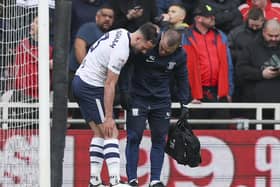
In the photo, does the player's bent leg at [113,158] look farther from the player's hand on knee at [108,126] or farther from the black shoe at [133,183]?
the black shoe at [133,183]

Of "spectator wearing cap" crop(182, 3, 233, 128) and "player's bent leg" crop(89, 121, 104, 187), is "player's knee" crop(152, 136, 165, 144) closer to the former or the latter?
"player's bent leg" crop(89, 121, 104, 187)

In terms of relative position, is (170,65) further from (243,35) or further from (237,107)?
(243,35)

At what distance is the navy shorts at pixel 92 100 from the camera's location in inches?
404

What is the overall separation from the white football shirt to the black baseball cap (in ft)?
6.62

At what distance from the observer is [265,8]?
13141 mm

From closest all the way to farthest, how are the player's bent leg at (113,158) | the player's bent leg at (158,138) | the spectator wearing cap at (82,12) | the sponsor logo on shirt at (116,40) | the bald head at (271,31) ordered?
the sponsor logo on shirt at (116,40) → the player's bent leg at (113,158) → the player's bent leg at (158,138) → the bald head at (271,31) → the spectator wearing cap at (82,12)

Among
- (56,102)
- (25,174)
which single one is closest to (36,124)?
(25,174)

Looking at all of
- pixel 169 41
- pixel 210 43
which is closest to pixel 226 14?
pixel 210 43

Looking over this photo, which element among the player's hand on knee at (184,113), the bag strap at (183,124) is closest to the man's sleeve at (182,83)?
the player's hand on knee at (184,113)

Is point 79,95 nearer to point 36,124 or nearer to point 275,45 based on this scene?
point 36,124

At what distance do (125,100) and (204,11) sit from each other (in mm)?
2049

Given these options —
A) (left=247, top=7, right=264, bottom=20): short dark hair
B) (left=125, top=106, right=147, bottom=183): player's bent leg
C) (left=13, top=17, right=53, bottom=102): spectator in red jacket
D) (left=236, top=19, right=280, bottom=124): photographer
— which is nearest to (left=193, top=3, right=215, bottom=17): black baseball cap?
(left=247, top=7, right=264, bottom=20): short dark hair

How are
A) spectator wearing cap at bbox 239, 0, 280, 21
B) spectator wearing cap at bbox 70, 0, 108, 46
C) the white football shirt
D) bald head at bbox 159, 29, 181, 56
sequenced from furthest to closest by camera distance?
spectator wearing cap at bbox 239, 0, 280, 21
spectator wearing cap at bbox 70, 0, 108, 46
bald head at bbox 159, 29, 181, 56
the white football shirt

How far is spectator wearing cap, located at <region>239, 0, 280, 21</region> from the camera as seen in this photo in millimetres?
13047
